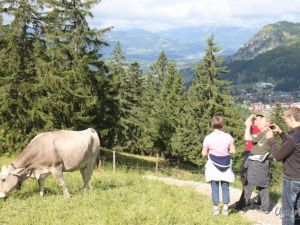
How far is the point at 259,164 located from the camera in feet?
34.9

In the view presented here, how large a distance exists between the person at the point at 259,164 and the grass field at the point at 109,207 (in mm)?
1048

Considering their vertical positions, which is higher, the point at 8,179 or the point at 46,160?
the point at 46,160

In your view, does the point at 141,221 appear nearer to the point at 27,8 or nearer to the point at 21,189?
the point at 21,189

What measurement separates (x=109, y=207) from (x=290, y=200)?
3.81m

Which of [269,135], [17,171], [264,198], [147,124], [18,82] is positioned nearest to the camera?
[269,135]

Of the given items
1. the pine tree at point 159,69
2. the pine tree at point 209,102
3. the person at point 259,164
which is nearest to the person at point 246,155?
the person at point 259,164

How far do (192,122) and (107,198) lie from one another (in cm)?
3489

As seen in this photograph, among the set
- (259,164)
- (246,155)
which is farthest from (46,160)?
(259,164)

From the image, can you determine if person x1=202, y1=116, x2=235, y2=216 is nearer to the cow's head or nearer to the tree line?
the cow's head

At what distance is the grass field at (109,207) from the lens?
8.39 m

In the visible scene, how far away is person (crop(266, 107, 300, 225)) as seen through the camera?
7.68 meters

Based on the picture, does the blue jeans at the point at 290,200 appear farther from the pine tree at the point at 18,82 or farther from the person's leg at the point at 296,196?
the pine tree at the point at 18,82

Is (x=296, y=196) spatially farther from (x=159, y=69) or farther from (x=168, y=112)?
(x=159, y=69)

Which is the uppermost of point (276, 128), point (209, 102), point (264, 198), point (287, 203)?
point (276, 128)
